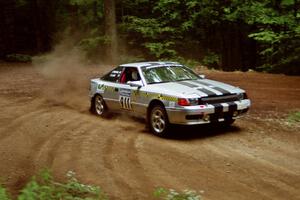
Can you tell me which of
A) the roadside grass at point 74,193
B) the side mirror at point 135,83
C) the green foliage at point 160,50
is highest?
the green foliage at point 160,50

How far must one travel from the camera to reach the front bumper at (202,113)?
419 inches

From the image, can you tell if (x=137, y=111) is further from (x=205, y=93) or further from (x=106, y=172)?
(x=106, y=172)

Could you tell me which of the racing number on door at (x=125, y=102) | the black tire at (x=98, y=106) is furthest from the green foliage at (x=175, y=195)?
the black tire at (x=98, y=106)

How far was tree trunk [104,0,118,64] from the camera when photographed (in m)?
24.1

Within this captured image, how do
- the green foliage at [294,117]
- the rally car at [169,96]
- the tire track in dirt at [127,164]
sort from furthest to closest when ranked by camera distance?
1. the green foliage at [294,117]
2. the rally car at [169,96]
3. the tire track in dirt at [127,164]

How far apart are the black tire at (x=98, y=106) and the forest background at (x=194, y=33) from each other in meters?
8.15

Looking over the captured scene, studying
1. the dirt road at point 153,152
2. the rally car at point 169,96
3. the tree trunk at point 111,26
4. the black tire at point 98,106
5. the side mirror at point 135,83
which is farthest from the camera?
the tree trunk at point 111,26

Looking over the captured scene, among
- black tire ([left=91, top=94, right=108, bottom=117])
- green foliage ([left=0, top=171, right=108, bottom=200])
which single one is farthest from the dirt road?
green foliage ([left=0, top=171, right=108, bottom=200])

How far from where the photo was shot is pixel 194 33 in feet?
91.0

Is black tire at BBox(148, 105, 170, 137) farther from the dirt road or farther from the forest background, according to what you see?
the forest background

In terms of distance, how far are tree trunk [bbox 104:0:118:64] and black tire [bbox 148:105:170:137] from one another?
13423 millimetres

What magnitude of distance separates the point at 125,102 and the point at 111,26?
41.1 ft

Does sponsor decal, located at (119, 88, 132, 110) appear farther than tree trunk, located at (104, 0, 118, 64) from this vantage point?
No

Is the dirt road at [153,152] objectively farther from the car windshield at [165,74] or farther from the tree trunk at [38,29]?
the tree trunk at [38,29]
